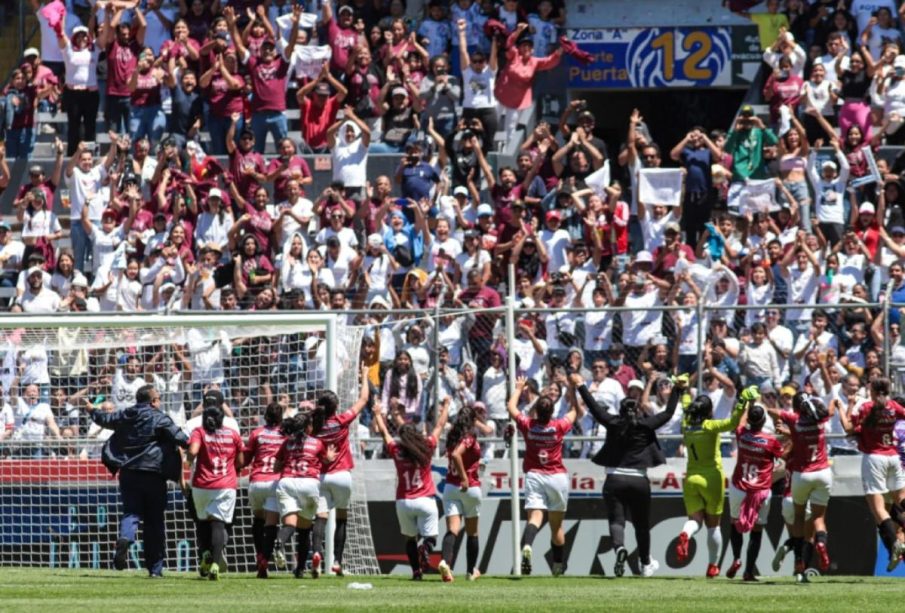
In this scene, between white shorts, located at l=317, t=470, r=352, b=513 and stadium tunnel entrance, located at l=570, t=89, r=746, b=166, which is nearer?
white shorts, located at l=317, t=470, r=352, b=513

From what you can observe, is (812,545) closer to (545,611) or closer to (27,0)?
(545,611)

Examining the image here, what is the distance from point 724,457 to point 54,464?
7.46m

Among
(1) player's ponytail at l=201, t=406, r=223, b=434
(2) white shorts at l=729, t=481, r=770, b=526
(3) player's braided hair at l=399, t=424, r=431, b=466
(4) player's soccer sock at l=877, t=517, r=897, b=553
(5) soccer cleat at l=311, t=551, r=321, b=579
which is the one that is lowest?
(5) soccer cleat at l=311, t=551, r=321, b=579

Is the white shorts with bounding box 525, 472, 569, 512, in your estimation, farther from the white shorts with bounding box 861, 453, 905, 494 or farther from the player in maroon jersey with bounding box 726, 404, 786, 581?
the white shorts with bounding box 861, 453, 905, 494

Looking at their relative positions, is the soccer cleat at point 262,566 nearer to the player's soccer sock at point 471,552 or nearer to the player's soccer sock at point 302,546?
the player's soccer sock at point 302,546

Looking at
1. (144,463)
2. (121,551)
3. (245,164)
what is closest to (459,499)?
(144,463)

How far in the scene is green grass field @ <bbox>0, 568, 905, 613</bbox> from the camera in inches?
575

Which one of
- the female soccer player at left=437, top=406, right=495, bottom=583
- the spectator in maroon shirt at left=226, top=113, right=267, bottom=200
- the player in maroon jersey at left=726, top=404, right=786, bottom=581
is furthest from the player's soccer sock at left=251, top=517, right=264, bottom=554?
the spectator in maroon shirt at left=226, top=113, right=267, bottom=200

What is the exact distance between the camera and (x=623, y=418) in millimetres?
19344

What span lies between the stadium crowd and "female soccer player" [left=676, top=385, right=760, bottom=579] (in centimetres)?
141

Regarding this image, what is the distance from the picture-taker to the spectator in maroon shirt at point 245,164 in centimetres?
2556

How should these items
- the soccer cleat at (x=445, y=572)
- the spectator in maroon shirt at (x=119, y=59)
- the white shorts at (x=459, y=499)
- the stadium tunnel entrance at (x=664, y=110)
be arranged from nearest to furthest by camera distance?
the soccer cleat at (x=445, y=572) → the white shorts at (x=459, y=499) → the spectator in maroon shirt at (x=119, y=59) → the stadium tunnel entrance at (x=664, y=110)

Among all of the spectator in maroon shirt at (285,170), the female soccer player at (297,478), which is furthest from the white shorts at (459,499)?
the spectator in maroon shirt at (285,170)

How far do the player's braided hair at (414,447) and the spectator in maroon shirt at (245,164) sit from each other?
7736 millimetres
